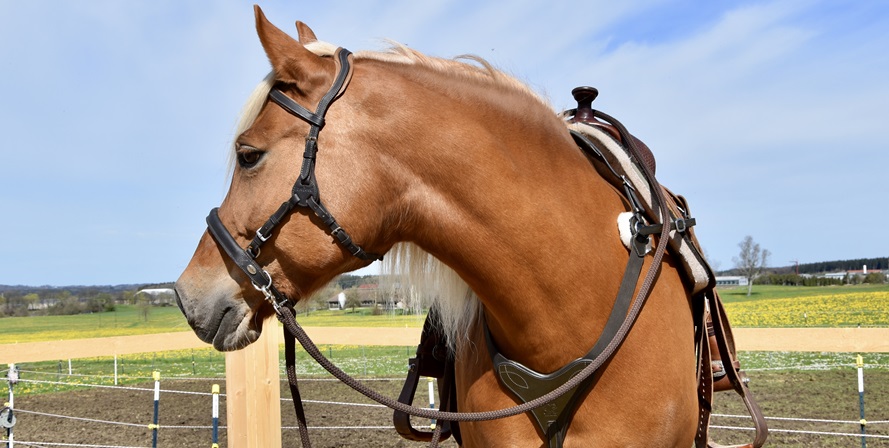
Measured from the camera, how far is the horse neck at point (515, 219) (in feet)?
5.58

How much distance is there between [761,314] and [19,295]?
28596 mm

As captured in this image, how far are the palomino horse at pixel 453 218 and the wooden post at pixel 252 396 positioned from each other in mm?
2482

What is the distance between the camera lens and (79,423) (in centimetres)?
1008

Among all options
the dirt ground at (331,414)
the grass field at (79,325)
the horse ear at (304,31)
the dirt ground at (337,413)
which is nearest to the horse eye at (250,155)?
the horse ear at (304,31)

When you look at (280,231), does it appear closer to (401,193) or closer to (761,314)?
(401,193)

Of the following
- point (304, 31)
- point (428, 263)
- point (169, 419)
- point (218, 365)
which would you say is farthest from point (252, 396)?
point (218, 365)

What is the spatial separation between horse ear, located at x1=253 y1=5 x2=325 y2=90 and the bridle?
54 millimetres

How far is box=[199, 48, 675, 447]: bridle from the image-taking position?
1.57 meters

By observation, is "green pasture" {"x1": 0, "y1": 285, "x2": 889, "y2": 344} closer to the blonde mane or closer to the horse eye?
the blonde mane

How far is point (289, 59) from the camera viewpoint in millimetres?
1657

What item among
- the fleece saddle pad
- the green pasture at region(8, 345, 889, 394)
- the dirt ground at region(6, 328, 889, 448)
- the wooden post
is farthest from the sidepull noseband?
the green pasture at region(8, 345, 889, 394)

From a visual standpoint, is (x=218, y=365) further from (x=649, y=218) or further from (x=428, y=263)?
(x=649, y=218)

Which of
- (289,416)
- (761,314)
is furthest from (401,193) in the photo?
(761,314)

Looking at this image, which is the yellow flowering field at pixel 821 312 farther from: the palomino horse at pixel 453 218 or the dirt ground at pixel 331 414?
the palomino horse at pixel 453 218
